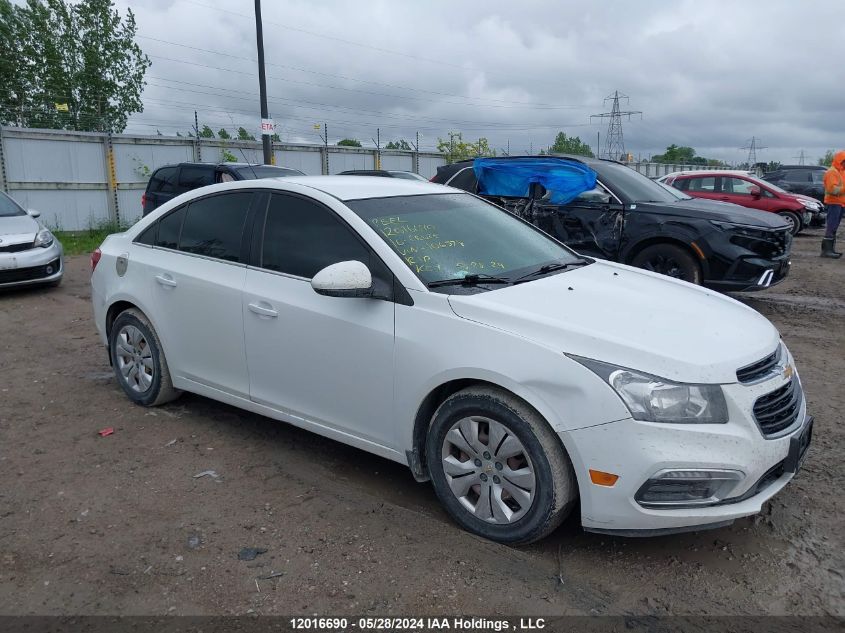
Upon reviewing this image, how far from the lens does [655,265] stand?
795 centimetres

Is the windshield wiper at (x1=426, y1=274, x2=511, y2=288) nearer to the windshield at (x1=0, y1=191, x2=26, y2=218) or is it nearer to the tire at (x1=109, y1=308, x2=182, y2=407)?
the tire at (x1=109, y1=308, x2=182, y2=407)

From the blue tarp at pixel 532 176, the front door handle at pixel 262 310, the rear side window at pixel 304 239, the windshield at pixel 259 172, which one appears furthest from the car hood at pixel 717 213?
the windshield at pixel 259 172

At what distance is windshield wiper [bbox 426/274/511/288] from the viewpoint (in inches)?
136

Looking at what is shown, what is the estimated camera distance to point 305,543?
323 cm

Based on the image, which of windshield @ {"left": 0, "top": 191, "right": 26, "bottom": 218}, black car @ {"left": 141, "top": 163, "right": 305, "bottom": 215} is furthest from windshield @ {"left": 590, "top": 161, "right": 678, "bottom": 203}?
windshield @ {"left": 0, "top": 191, "right": 26, "bottom": 218}

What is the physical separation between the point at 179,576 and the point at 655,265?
644cm

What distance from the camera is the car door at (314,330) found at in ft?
11.5

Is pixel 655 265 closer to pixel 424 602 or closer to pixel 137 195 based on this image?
pixel 424 602

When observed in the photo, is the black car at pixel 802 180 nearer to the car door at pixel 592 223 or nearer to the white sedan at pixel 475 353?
the car door at pixel 592 223

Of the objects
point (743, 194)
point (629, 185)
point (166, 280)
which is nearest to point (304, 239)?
point (166, 280)

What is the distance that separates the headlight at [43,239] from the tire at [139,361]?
16.5 feet

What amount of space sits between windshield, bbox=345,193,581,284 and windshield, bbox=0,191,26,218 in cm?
779

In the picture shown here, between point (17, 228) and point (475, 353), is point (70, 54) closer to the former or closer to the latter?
point (17, 228)

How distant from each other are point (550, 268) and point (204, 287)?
2.12 meters
